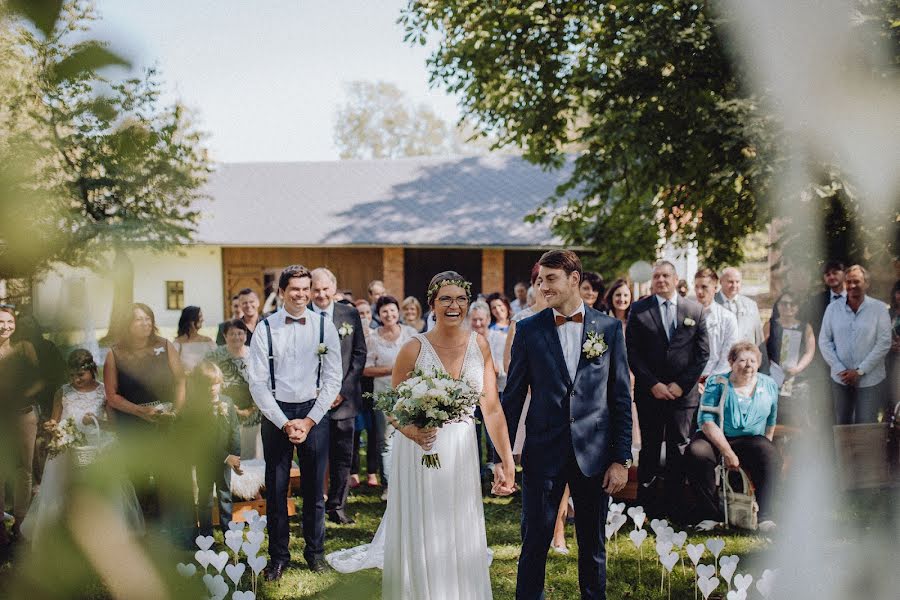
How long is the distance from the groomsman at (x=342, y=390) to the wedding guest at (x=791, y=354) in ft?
13.2

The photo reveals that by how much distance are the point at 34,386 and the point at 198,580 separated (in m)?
0.27

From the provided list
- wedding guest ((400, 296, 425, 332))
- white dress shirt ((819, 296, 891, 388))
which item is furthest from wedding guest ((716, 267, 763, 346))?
wedding guest ((400, 296, 425, 332))

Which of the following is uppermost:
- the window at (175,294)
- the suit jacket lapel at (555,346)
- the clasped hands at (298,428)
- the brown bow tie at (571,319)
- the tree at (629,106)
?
the tree at (629,106)

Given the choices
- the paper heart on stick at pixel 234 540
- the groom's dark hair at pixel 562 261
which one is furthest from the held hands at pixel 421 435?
the paper heart on stick at pixel 234 540

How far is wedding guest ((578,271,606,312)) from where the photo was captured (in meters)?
6.52

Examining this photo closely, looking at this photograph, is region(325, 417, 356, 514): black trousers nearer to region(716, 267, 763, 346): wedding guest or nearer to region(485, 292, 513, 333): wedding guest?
region(485, 292, 513, 333): wedding guest

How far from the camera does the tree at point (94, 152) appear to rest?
567 millimetres

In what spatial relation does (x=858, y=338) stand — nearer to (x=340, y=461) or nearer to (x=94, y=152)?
(x=340, y=461)

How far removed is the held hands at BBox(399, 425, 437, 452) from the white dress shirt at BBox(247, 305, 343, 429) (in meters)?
1.11

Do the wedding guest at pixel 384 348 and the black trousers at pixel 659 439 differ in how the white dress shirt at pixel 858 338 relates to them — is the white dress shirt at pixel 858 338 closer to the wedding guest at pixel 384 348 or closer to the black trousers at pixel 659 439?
the black trousers at pixel 659 439

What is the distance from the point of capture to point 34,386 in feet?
1.96

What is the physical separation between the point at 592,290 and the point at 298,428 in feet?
9.93

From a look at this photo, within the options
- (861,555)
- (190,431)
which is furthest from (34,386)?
(861,555)

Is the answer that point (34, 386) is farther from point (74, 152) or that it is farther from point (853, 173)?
point (853, 173)
